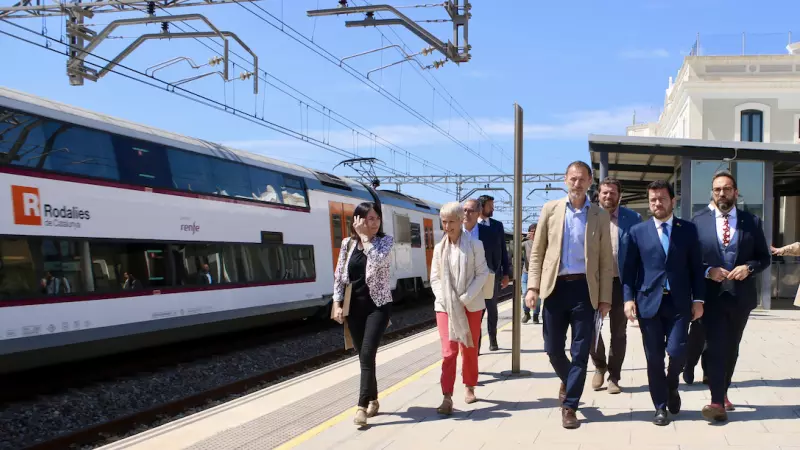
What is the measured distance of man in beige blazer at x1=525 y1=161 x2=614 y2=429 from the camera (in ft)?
17.7

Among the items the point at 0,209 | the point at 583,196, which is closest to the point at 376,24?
the point at 0,209

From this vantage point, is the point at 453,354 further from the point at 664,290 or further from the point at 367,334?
the point at 664,290

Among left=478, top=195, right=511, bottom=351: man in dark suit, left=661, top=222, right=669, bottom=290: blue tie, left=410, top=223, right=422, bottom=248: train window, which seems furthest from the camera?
left=410, top=223, right=422, bottom=248: train window

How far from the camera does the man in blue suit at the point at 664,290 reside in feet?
17.3

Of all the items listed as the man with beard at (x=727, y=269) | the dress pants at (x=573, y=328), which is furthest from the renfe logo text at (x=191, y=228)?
the man with beard at (x=727, y=269)

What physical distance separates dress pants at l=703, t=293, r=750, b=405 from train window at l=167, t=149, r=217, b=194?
806 cm

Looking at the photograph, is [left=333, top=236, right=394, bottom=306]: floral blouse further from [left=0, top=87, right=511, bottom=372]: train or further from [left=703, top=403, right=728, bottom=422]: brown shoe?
[left=0, top=87, right=511, bottom=372]: train

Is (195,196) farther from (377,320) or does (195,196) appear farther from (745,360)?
(745,360)

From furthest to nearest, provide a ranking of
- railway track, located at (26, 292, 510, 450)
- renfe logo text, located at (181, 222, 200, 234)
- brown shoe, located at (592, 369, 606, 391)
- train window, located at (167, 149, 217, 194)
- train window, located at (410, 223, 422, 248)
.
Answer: train window, located at (410, 223, 422, 248) < renfe logo text, located at (181, 222, 200, 234) < train window, located at (167, 149, 217, 194) < brown shoe, located at (592, 369, 606, 391) < railway track, located at (26, 292, 510, 450)

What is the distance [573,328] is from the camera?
→ 546 centimetres

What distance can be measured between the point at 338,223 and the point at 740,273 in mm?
12342

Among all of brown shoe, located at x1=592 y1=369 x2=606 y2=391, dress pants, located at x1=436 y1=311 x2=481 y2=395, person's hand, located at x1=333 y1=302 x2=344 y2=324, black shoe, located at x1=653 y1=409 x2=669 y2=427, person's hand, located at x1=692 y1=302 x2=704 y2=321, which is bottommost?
brown shoe, located at x1=592 y1=369 x2=606 y2=391

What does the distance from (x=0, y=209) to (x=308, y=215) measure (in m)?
8.17

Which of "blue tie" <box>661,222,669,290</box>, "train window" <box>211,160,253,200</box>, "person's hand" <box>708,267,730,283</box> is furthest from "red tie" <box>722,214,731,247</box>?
"train window" <box>211,160,253,200</box>
